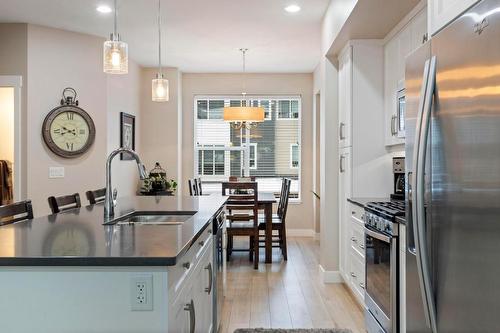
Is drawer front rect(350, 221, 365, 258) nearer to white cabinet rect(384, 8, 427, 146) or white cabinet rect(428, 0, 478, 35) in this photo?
white cabinet rect(384, 8, 427, 146)

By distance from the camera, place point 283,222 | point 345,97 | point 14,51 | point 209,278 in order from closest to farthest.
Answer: point 209,278 → point 345,97 → point 14,51 → point 283,222

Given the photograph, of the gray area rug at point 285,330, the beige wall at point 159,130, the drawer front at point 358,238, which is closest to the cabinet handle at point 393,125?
the drawer front at point 358,238

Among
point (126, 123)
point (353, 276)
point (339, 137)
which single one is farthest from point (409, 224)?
point (126, 123)

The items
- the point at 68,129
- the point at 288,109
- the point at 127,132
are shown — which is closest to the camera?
the point at 68,129

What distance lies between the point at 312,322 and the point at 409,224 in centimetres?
183

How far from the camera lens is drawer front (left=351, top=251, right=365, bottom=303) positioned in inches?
142

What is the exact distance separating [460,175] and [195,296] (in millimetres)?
1317

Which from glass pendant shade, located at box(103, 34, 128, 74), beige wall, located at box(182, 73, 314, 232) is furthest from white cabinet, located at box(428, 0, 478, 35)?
beige wall, located at box(182, 73, 314, 232)

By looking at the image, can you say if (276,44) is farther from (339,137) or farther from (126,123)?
(126,123)

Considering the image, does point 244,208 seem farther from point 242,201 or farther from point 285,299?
Answer: point 285,299

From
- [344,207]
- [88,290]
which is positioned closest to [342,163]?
Result: [344,207]

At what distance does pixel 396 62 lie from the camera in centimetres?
392

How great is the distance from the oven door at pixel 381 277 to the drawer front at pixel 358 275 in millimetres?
311

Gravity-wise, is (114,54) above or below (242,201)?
above
